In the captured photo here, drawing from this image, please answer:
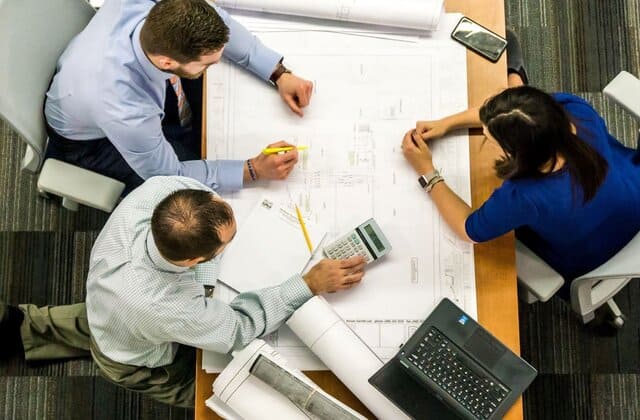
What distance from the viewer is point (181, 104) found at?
4.83ft

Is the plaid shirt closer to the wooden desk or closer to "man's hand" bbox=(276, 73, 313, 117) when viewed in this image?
the wooden desk

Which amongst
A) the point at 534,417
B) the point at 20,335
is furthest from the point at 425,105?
the point at 20,335

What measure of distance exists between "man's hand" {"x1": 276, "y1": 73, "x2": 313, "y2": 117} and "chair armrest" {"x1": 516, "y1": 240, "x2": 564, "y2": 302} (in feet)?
1.72

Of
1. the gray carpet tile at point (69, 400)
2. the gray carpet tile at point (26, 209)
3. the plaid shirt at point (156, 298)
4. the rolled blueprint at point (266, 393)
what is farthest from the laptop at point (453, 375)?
the gray carpet tile at point (26, 209)

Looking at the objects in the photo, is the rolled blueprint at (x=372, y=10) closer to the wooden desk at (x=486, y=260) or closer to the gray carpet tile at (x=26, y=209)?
the wooden desk at (x=486, y=260)

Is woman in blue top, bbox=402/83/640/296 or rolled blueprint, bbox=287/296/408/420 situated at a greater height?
woman in blue top, bbox=402/83/640/296

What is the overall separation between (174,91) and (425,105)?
57 centimetres

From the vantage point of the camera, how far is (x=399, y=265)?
1.23 metres

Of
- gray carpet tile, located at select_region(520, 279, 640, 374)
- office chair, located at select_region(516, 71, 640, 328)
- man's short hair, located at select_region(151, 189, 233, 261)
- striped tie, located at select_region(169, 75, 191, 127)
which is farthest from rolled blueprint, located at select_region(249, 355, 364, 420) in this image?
gray carpet tile, located at select_region(520, 279, 640, 374)

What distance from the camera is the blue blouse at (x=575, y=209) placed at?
1.16 metres

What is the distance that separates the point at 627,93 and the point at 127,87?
3.23 feet

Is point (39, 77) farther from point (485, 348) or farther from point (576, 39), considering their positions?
point (576, 39)

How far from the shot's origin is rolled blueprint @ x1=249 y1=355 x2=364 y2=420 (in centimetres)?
106

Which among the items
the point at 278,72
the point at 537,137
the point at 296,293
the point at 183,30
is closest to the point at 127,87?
the point at 183,30
